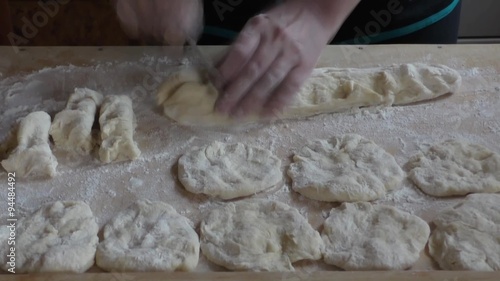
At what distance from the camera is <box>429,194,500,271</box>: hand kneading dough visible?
1091 mm

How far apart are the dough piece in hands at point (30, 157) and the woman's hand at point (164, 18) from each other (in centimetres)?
36

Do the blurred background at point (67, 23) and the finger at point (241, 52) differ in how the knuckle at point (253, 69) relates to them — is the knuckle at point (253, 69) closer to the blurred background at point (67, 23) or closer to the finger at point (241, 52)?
the finger at point (241, 52)

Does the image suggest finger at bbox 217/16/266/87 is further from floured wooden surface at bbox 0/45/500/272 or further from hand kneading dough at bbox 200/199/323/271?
hand kneading dough at bbox 200/199/323/271

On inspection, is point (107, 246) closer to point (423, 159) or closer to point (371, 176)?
point (371, 176)

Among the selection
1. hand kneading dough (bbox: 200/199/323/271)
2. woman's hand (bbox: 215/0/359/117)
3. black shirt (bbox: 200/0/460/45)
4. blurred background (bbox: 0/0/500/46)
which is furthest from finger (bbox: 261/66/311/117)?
blurred background (bbox: 0/0/500/46)

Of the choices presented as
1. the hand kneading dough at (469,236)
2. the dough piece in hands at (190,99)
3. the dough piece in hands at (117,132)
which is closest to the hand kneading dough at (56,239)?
the dough piece in hands at (117,132)

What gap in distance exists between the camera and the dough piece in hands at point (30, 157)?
1301 mm

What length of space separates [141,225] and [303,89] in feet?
1.73

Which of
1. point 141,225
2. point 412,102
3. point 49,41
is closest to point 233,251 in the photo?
point 141,225

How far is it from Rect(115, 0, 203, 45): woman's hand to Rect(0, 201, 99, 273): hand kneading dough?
0.49 meters

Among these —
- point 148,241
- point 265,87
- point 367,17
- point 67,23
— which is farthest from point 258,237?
point 67,23

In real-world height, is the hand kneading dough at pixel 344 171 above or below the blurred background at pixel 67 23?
above

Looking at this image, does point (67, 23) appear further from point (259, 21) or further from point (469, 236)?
point (469, 236)

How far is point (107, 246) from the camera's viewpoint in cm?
112
